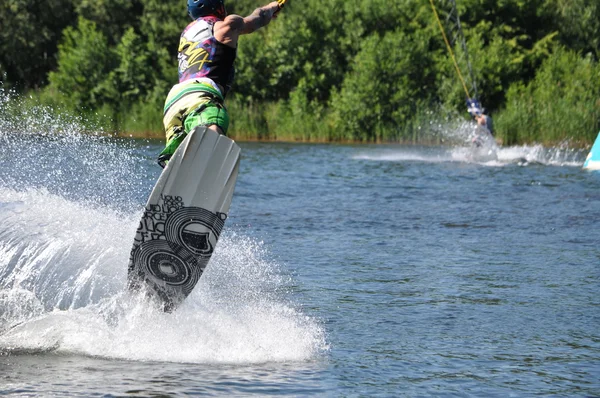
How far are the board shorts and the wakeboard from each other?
0.33 m

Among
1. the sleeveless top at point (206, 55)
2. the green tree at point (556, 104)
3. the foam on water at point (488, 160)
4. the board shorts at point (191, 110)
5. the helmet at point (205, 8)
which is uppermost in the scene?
the green tree at point (556, 104)

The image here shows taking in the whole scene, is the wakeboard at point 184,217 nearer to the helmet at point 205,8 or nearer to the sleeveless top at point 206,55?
the sleeveless top at point 206,55

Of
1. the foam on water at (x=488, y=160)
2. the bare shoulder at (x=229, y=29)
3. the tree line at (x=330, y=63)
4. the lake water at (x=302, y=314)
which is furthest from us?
the tree line at (x=330, y=63)

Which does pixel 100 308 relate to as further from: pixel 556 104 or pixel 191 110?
pixel 556 104

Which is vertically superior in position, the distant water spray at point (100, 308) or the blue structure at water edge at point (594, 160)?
the blue structure at water edge at point (594, 160)

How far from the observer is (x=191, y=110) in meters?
6.79

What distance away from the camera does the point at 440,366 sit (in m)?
6.27

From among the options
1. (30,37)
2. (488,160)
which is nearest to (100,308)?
(488,160)

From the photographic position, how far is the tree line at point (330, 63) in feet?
125

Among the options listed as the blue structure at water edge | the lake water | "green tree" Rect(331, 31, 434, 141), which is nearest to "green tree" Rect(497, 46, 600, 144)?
"green tree" Rect(331, 31, 434, 141)

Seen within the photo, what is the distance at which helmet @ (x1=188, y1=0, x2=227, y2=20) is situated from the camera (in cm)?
706

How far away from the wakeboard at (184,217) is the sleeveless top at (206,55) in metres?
0.74

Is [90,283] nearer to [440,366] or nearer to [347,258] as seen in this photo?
[440,366]

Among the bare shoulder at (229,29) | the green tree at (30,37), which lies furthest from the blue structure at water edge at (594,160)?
the green tree at (30,37)
